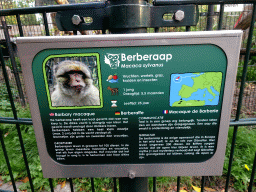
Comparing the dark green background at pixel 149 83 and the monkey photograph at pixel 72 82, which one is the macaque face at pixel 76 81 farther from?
the dark green background at pixel 149 83

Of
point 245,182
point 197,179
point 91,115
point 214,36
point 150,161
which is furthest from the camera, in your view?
point 197,179

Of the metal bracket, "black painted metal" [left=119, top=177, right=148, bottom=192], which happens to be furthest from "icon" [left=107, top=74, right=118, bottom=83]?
"black painted metal" [left=119, top=177, right=148, bottom=192]

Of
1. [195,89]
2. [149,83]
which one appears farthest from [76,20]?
[195,89]

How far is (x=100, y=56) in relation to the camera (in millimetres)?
1062

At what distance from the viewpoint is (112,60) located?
106cm

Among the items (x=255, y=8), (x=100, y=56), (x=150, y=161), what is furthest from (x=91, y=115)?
(x=255, y=8)

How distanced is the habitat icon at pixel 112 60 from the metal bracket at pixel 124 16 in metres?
0.16

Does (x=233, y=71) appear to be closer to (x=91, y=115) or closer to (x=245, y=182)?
(x=91, y=115)

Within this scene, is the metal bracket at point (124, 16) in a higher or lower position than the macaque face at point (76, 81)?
higher

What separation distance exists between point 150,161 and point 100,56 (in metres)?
0.71

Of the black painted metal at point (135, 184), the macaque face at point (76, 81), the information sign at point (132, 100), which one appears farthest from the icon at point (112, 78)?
the black painted metal at point (135, 184)

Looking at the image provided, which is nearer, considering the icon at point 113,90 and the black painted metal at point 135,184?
the icon at point 113,90

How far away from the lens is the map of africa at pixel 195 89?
3.56 ft

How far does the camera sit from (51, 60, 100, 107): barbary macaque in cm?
110
